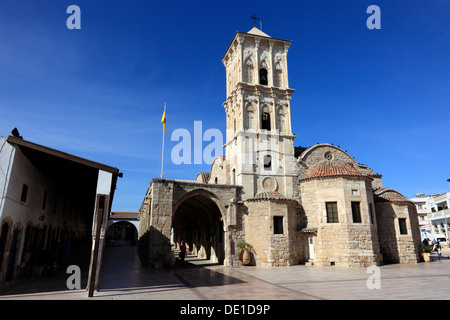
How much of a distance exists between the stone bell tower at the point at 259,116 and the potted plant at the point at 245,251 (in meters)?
3.42

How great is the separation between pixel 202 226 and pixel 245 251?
8914mm

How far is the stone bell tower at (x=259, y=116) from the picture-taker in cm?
2172

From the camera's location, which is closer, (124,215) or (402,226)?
(402,226)

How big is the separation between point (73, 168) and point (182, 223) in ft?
75.7

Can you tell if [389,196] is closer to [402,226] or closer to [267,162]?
[402,226]

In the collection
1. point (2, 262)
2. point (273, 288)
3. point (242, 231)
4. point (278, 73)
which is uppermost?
point (278, 73)

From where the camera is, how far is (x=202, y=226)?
27.0 metres

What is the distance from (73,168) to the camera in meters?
12.1

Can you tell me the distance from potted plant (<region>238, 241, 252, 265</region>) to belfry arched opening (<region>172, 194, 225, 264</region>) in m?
1.94

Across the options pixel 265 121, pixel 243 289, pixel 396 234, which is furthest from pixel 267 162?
pixel 243 289

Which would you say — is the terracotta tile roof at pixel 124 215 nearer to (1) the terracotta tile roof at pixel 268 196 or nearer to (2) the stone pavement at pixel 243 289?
(1) the terracotta tile roof at pixel 268 196

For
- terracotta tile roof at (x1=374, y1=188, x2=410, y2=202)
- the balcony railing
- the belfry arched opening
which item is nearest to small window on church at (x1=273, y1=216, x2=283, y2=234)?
the belfry arched opening
